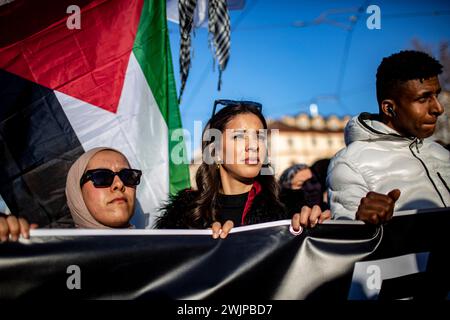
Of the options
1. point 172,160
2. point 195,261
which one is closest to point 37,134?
point 172,160

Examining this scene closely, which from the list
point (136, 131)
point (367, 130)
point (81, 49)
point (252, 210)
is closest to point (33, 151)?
point (136, 131)

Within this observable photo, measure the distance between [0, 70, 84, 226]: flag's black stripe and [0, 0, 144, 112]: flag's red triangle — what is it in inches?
5.9

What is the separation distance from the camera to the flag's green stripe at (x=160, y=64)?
14.1 ft

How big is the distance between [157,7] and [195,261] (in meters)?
2.93

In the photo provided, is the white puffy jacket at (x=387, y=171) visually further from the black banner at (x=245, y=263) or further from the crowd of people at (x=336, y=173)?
the black banner at (x=245, y=263)

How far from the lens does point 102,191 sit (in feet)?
9.15

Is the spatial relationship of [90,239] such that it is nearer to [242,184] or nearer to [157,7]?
[242,184]

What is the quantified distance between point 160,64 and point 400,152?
2.41m

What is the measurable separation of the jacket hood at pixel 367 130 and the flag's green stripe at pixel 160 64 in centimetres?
180

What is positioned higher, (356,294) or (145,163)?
(145,163)

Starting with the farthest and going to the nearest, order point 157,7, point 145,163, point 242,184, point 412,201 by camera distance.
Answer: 1. point 157,7
2. point 145,163
3. point 242,184
4. point 412,201

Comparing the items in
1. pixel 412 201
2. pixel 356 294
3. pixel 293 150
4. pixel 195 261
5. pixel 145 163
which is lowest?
pixel 356 294

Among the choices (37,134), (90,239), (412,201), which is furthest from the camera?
(37,134)

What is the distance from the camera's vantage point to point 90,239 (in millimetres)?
2160
